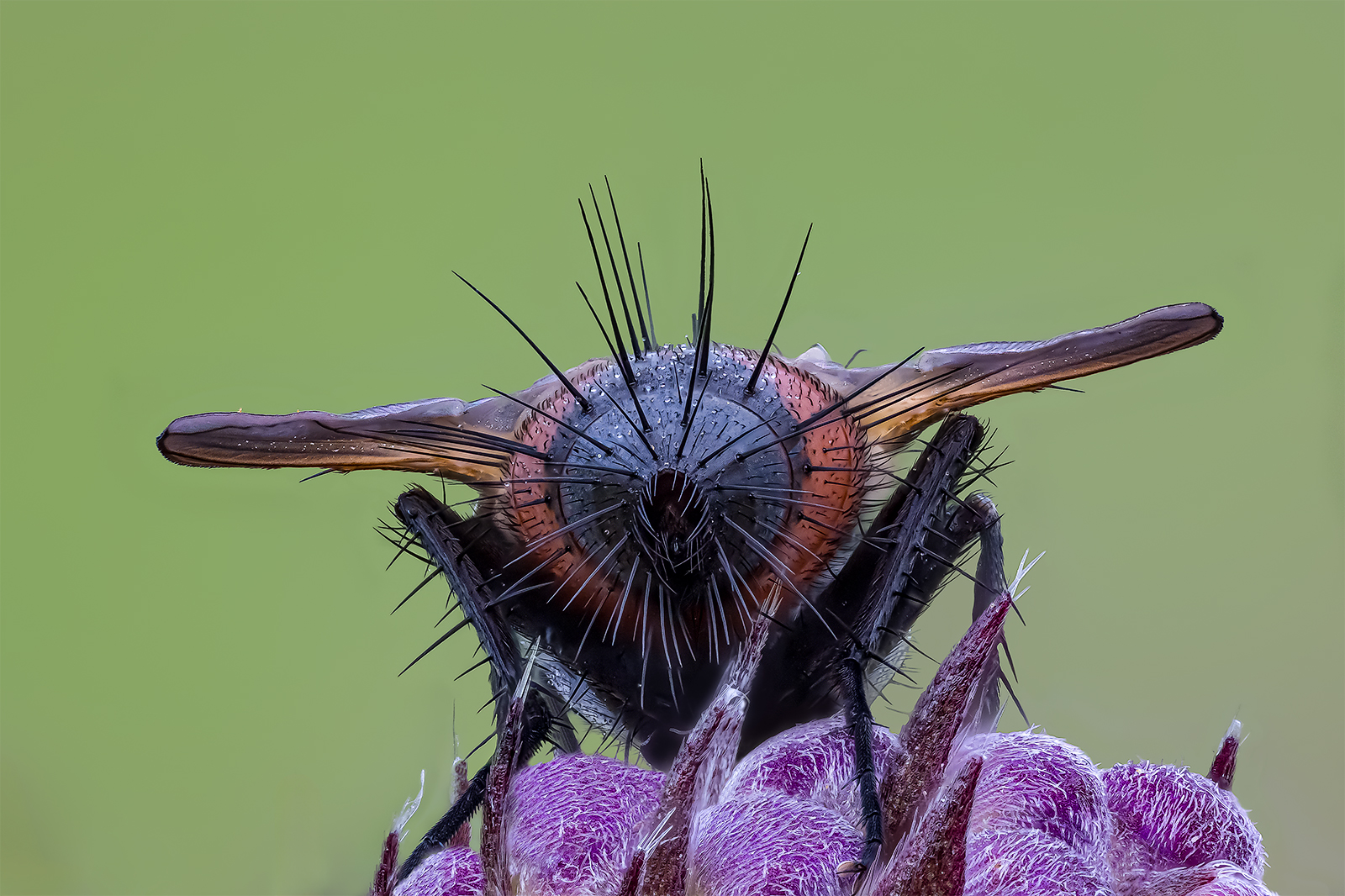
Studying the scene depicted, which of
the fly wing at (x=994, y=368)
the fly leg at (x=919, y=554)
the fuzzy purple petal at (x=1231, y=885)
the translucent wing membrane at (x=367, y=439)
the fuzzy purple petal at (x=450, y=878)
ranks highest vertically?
the fly wing at (x=994, y=368)

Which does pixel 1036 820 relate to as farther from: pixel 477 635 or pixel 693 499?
pixel 477 635

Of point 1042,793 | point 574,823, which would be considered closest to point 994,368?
point 1042,793

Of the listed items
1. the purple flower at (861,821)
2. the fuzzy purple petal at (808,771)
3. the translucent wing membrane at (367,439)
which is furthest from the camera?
the translucent wing membrane at (367,439)

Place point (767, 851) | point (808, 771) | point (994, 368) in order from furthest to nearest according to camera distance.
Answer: point (994, 368), point (808, 771), point (767, 851)

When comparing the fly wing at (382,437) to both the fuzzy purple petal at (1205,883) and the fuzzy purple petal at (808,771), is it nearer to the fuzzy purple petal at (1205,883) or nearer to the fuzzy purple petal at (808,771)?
the fuzzy purple petal at (808,771)

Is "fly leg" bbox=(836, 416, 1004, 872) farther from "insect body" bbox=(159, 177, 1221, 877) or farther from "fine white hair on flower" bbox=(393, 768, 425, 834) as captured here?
"fine white hair on flower" bbox=(393, 768, 425, 834)

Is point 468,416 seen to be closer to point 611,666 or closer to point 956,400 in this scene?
point 611,666

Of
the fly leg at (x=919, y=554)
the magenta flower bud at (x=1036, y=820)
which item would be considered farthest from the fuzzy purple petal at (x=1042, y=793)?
the fly leg at (x=919, y=554)
